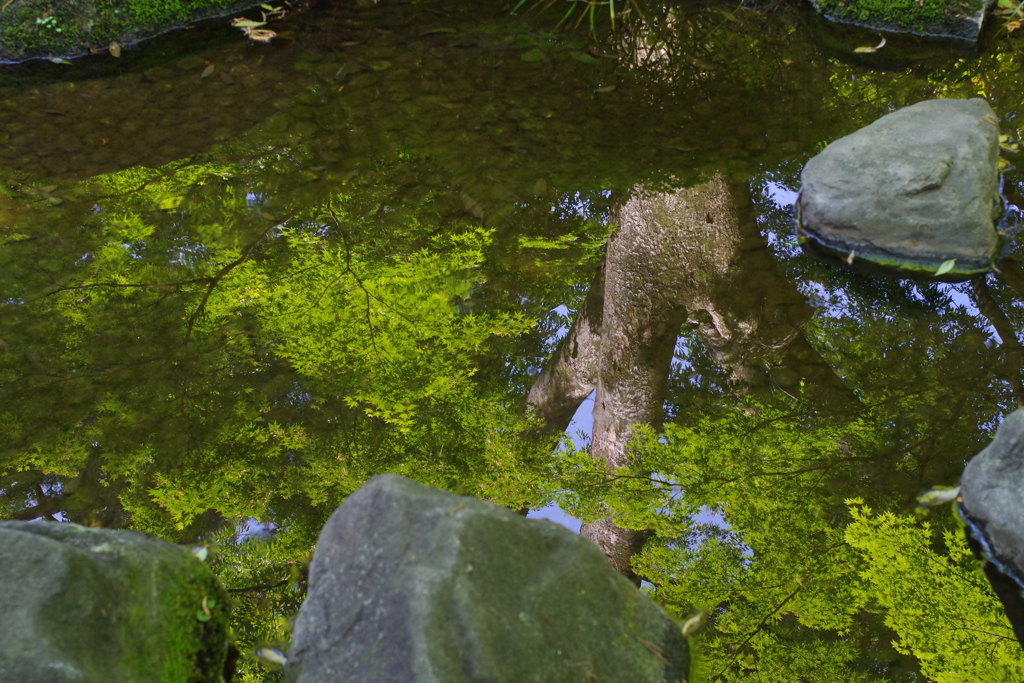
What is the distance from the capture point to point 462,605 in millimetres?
2053

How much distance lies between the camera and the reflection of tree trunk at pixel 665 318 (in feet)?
12.9

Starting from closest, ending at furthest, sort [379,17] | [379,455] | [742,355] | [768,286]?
[379,455]
[742,355]
[768,286]
[379,17]

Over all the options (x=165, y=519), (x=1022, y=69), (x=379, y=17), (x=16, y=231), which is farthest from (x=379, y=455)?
(x=1022, y=69)

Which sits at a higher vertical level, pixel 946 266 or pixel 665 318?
pixel 946 266

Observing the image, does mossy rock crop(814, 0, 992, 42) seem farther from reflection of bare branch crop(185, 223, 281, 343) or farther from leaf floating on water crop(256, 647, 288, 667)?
leaf floating on water crop(256, 647, 288, 667)

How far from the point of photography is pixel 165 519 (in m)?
3.44

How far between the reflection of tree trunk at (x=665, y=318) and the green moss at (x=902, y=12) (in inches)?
121

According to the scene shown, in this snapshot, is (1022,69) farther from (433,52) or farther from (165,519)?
(165,519)

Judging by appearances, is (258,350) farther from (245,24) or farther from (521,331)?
(245,24)

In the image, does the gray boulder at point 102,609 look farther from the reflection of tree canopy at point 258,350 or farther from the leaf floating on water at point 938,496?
the leaf floating on water at point 938,496

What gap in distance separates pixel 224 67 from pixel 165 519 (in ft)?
14.8

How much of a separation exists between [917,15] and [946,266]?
3.41 m

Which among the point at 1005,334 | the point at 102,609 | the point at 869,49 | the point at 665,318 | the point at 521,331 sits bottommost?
the point at 521,331

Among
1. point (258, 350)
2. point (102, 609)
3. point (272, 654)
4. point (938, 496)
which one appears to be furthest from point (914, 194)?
point (102, 609)
